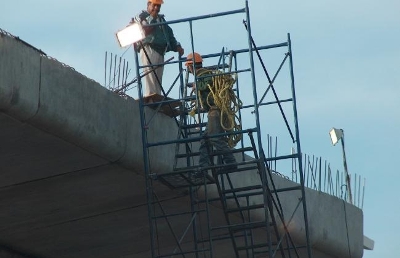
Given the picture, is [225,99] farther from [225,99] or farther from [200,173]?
[200,173]

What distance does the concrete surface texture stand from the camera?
Result: 1736cm

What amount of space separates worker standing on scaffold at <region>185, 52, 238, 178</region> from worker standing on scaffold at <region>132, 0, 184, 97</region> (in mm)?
681

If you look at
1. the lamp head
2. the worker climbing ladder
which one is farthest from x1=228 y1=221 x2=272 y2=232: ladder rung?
the lamp head

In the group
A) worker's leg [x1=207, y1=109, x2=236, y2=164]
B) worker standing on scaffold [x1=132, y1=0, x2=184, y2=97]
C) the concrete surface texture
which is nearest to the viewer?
the concrete surface texture

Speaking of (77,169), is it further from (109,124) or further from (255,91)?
(255,91)

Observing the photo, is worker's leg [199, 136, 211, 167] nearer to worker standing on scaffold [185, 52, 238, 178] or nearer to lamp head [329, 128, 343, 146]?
worker standing on scaffold [185, 52, 238, 178]

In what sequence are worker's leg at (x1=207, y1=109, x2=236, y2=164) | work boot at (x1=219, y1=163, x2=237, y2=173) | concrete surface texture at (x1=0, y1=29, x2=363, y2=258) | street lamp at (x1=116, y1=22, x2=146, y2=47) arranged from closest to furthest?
1. concrete surface texture at (x1=0, y1=29, x2=363, y2=258)
2. street lamp at (x1=116, y1=22, x2=146, y2=47)
3. work boot at (x1=219, y1=163, x2=237, y2=173)
4. worker's leg at (x1=207, y1=109, x2=236, y2=164)

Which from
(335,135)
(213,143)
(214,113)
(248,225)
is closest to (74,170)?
(213,143)

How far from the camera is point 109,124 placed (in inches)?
746

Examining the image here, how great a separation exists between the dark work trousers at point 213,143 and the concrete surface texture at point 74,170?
33.0 inches

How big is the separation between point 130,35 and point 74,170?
225 cm

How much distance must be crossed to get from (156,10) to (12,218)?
168 inches

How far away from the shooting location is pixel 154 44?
21.0 meters

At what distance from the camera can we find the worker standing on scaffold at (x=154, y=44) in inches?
818
